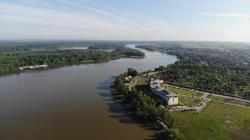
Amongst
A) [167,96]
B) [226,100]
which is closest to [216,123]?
[167,96]

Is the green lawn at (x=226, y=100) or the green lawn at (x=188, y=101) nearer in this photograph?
the green lawn at (x=188, y=101)

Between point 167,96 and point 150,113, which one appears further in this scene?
point 167,96

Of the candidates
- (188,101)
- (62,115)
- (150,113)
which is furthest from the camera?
(188,101)

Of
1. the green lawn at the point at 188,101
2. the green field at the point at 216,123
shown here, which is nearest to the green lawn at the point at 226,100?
the green field at the point at 216,123

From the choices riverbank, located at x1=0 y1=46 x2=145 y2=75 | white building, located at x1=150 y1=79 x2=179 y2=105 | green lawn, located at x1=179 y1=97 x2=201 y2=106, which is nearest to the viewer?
white building, located at x1=150 y1=79 x2=179 y2=105

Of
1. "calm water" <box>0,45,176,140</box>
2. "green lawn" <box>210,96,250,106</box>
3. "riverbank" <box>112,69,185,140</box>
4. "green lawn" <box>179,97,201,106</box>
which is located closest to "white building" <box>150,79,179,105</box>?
"green lawn" <box>179,97,201,106</box>

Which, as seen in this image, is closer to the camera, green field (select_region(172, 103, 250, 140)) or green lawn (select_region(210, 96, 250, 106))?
green field (select_region(172, 103, 250, 140))

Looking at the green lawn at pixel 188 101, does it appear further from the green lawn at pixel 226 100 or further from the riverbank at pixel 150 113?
the riverbank at pixel 150 113

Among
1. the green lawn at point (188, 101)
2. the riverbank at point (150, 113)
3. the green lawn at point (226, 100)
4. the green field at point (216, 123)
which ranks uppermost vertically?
the riverbank at point (150, 113)

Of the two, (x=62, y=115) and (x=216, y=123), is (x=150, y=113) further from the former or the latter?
(x=62, y=115)

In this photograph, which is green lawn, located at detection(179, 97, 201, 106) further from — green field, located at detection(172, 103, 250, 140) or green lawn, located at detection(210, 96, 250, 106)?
green lawn, located at detection(210, 96, 250, 106)
